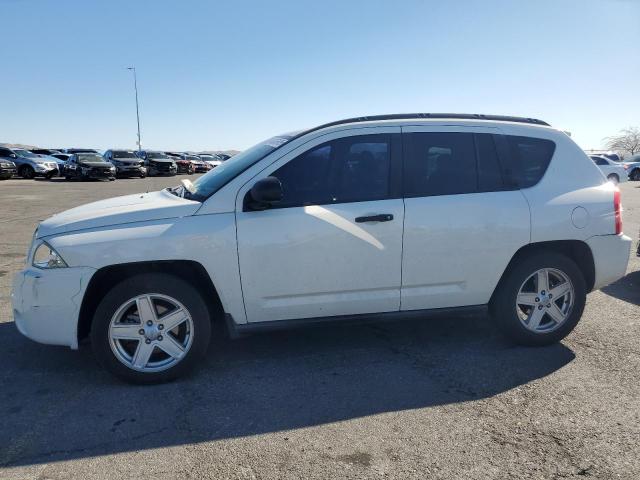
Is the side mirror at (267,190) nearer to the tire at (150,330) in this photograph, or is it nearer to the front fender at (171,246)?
the front fender at (171,246)

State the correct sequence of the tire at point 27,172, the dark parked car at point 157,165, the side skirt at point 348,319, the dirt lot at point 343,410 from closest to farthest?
the dirt lot at point 343,410, the side skirt at point 348,319, the tire at point 27,172, the dark parked car at point 157,165

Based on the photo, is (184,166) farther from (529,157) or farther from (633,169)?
(529,157)

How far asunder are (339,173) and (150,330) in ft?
5.88

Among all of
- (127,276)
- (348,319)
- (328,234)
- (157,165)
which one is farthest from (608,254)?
(157,165)

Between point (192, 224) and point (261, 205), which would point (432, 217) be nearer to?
point (261, 205)

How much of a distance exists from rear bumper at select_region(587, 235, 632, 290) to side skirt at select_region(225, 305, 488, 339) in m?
1.02

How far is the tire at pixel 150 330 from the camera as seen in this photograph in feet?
11.7

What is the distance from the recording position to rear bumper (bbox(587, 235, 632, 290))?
425 centimetres

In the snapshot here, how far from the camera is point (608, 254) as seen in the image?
4277 millimetres

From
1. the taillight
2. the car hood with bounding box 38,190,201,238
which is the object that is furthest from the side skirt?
the taillight

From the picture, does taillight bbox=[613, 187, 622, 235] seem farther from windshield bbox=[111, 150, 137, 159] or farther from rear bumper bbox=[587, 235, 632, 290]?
windshield bbox=[111, 150, 137, 159]

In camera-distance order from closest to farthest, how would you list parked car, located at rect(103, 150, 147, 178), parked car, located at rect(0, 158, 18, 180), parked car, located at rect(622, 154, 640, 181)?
parked car, located at rect(0, 158, 18, 180) < parked car, located at rect(103, 150, 147, 178) < parked car, located at rect(622, 154, 640, 181)

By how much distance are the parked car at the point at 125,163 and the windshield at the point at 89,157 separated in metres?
1.69

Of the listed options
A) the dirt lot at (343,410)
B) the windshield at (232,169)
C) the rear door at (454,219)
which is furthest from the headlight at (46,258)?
the rear door at (454,219)
